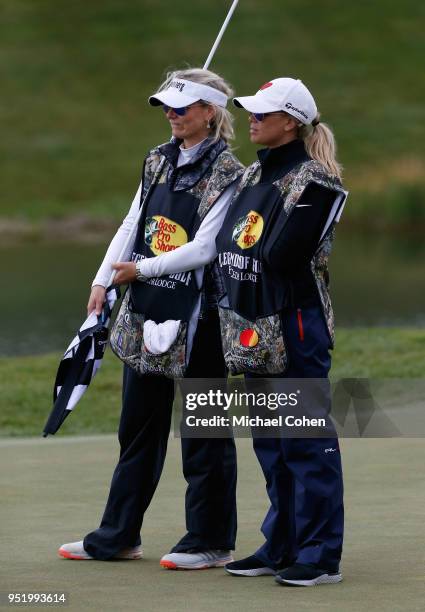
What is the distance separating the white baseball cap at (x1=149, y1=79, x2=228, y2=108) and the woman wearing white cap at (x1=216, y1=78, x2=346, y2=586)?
0.96 ft

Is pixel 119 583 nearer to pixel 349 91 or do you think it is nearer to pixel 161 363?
pixel 161 363

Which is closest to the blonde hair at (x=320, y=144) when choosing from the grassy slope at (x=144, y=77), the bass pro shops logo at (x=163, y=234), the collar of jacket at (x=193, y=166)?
the collar of jacket at (x=193, y=166)

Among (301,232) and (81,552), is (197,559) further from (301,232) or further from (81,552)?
(301,232)

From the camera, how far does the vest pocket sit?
14.4 feet

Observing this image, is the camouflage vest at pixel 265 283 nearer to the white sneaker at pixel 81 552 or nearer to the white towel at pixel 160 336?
the white towel at pixel 160 336

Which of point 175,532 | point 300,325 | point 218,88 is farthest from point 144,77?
point 300,325

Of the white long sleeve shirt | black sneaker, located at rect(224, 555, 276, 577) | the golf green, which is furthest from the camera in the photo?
the white long sleeve shirt

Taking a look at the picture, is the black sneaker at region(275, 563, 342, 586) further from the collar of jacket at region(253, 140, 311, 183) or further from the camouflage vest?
the collar of jacket at region(253, 140, 311, 183)

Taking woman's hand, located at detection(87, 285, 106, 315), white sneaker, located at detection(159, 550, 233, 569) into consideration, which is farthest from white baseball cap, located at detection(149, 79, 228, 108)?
white sneaker, located at detection(159, 550, 233, 569)

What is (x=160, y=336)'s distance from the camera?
15.6 feet

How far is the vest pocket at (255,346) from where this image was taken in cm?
438

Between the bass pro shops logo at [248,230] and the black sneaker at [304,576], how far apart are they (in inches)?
36.7

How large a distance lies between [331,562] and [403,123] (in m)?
39.2

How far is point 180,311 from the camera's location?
477 centimetres
